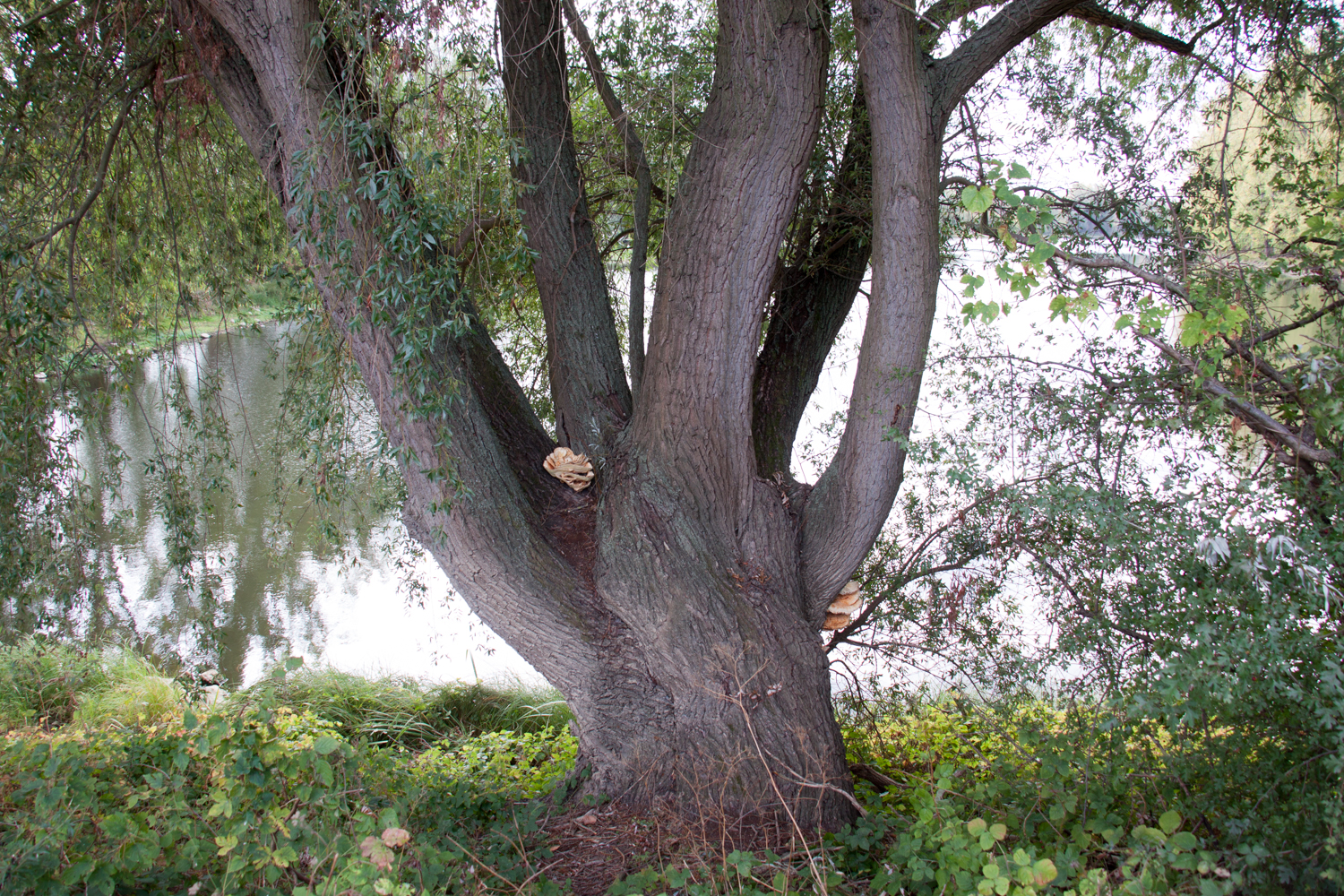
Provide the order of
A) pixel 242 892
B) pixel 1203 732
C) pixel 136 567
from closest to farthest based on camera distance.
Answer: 1. pixel 242 892
2. pixel 1203 732
3. pixel 136 567

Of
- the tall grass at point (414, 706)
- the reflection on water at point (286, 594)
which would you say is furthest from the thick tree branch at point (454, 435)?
the tall grass at point (414, 706)

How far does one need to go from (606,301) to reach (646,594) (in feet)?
4.70

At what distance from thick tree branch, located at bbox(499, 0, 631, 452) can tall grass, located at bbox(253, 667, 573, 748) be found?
3182 millimetres

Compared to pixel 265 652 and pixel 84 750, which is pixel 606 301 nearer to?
pixel 84 750

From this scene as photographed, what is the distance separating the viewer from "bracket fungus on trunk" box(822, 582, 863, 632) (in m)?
3.64

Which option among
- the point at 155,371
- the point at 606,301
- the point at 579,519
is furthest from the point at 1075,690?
the point at 155,371

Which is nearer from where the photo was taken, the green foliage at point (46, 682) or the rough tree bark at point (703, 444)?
the rough tree bark at point (703, 444)

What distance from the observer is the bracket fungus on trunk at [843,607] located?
11.9 ft

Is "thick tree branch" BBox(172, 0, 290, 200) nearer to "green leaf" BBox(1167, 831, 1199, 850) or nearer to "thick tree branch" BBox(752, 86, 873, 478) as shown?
"thick tree branch" BBox(752, 86, 873, 478)

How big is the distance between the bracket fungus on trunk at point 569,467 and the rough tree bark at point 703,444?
0.08 m

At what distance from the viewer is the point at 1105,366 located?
3.21 metres

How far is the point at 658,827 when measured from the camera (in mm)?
3076

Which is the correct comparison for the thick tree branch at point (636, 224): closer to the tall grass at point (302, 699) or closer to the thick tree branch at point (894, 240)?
the thick tree branch at point (894, 240)

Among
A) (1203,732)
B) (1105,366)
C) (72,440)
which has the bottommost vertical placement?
(1203,732)
